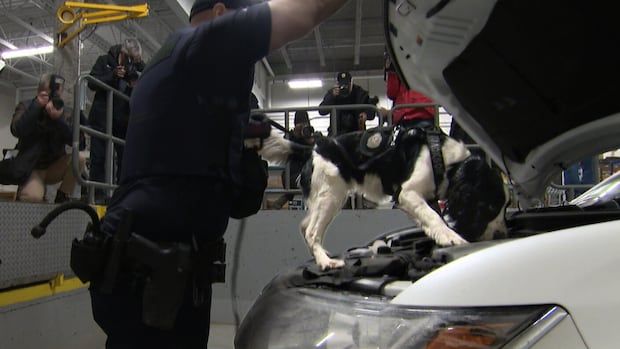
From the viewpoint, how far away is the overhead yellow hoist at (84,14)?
6047mm

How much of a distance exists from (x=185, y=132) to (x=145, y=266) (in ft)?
1.40

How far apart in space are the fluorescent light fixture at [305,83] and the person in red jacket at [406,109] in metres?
11.3

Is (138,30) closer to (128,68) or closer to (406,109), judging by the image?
(128,68)

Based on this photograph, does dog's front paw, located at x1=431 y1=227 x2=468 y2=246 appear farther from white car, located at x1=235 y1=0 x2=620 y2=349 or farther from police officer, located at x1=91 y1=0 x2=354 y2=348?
police officer, located at x1=91 y1=0 x2=354 y2=348

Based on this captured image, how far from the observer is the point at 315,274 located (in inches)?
55.6

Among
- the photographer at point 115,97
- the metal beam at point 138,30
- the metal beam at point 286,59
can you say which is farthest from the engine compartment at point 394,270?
the metal beam at point 286,59

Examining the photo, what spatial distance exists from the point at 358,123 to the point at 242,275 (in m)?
2.18

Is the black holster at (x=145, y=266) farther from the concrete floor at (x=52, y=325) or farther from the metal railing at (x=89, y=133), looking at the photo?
the metal railing at (x=89, y=133)

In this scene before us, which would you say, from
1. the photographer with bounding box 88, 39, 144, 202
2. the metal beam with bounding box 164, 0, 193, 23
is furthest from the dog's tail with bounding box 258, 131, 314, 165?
the metal beam with bounding box 164, 0, 193, 23

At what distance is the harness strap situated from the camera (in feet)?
10.5

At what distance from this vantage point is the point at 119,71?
5289 mm

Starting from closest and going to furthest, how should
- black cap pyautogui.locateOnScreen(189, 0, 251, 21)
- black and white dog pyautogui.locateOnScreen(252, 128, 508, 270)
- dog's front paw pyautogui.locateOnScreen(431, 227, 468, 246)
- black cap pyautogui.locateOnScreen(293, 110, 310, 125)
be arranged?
black cap pyautogui.locateOnScreen(189, 0, 251, 21) < dog's front paw pyautogui.locateOnScreen(431, 227, 468, 246) < black and white dog pyautogui.locateOnScreen(252, 128, 508, 270) < black cap pyautogui.locateOnScreen(293, 110, 310, 125)

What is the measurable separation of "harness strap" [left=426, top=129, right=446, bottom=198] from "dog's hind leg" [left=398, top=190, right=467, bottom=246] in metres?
0.19

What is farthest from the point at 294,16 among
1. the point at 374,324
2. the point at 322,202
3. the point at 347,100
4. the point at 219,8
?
the point at 347,100
